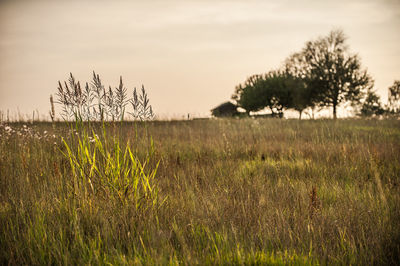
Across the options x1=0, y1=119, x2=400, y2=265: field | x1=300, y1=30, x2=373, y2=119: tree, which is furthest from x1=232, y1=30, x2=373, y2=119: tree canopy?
x1=0, y1=119, x2=400, y2=265: field

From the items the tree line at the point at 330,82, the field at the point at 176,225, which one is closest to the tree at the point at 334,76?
the tree line at the point at 330,82

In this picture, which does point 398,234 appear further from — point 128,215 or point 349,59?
point 349,59

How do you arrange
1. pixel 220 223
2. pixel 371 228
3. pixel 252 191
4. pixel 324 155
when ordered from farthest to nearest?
pixel 324 155
pixel 252 191
pixel 220 223
pixel 371 228

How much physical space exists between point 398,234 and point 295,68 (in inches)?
1696

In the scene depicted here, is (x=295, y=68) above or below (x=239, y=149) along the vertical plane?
above

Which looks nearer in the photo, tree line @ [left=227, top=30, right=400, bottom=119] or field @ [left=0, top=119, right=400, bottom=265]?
field @ [left=0, top=119, right=400, bottom=265]

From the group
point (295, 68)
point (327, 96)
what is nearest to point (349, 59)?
point (327, 96)

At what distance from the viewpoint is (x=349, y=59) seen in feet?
113

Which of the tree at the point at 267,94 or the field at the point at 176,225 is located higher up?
the tree at the point at 267,94

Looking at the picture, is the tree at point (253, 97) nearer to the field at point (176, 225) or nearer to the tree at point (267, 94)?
the tree at point (267, 94)

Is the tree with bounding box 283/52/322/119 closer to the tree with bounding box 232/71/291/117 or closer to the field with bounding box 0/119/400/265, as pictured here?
the tree with bounding box 232/71/291/117

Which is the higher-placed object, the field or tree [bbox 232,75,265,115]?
tree [bbox 232,75,265,115]

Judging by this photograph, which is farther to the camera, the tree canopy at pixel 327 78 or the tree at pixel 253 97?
the tree at pixel 253 97

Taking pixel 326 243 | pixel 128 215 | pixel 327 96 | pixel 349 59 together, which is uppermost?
pixel 349 59
